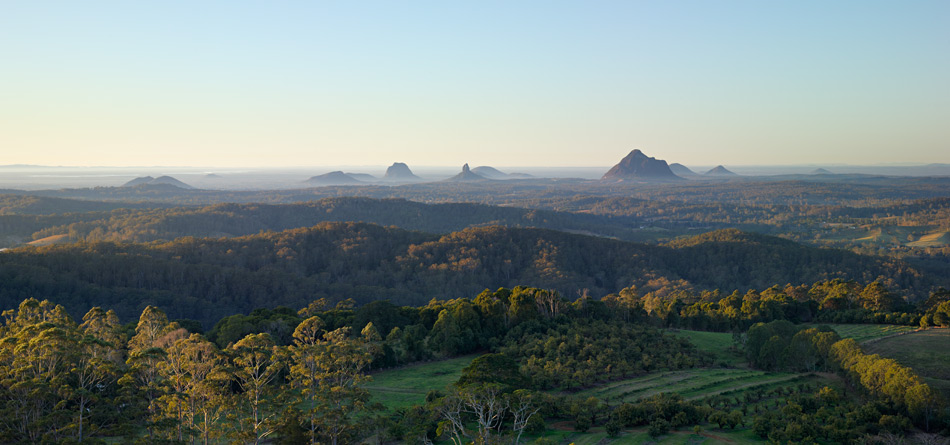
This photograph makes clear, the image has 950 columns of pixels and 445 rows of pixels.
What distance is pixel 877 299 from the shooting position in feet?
238

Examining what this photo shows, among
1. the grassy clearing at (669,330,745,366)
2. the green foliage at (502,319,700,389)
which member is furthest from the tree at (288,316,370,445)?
the grassy clearing at (669,330,745,366)

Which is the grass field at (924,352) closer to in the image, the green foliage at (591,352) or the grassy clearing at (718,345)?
the grassy clearing at (718,345)

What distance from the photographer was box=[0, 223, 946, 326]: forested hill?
295ft

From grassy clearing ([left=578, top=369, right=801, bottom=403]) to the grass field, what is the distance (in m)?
8.19

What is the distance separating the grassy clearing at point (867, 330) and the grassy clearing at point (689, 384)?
16.0m

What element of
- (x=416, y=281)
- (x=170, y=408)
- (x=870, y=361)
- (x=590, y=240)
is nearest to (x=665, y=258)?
(x=590, y=240)

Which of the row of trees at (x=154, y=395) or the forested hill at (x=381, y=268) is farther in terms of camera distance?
the forested hill at (x=381, y=268)

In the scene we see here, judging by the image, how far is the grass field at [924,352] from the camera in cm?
3903

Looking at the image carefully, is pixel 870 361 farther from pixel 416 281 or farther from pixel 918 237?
pixel 918 237

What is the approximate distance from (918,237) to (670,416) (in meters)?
212

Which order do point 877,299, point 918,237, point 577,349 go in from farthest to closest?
1. point 918,237
2. point 877,299
3. point 577,349

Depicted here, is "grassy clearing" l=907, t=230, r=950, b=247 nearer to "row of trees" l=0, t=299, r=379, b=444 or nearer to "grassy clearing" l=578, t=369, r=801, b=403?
"grassy clearing" l=578, t=369, r=801, b=403

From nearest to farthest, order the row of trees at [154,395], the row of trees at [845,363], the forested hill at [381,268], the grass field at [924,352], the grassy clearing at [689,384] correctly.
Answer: the row of trees at [154,395]
the row of trees at [845,363]
the grass field at [924,352]
the grassy clearing at [689,384]
the forested hill at [381,268]

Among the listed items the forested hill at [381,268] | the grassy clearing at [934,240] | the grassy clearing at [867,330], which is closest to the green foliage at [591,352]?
the grassy clearing at [867,330]
